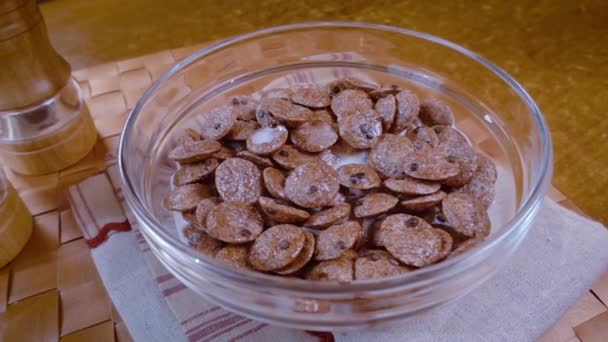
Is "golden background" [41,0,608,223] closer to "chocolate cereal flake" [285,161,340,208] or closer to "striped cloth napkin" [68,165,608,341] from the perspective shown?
"striped cloth napkin" [68,165,608,341]

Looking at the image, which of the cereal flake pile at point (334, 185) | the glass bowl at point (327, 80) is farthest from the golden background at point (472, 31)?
the cereal flake pile at point (334, 185)

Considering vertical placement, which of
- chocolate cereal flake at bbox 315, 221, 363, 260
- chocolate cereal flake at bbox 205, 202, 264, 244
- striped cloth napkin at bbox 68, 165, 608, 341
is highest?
chocolate cereal flake at bbox 205, 202, 264, 244

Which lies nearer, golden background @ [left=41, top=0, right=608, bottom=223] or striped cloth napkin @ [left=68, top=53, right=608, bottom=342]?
striped cloth napkin @ [left=68, top=53, right=608, bottom=342]

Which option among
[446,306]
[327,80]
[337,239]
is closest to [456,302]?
[446,306]

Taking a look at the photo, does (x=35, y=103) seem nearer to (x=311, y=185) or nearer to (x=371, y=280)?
(x=311, y=185)

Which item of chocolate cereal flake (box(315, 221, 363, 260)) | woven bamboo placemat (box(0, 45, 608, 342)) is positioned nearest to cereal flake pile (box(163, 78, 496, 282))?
chocolate cereal flake (box(315, 221, 363, 260))

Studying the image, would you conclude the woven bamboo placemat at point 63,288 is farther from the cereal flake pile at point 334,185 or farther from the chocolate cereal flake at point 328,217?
the chocolate cereal flake at point 328,217

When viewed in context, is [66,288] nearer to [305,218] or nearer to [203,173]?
[203,173]
